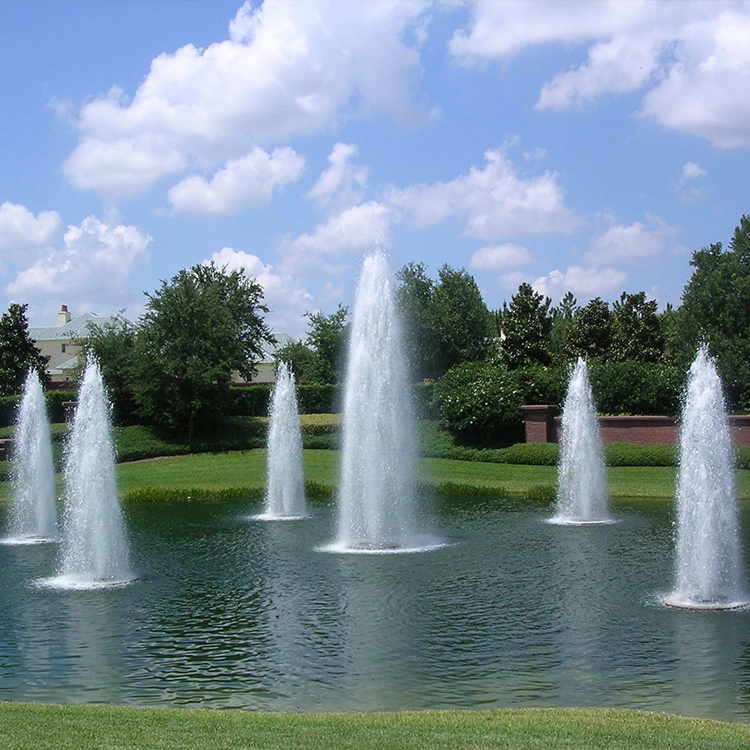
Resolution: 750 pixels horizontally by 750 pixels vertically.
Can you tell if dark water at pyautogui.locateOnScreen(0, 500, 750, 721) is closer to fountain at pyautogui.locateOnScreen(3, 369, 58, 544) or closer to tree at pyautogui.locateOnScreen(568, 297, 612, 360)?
fountain at pyautogui.locateOnScreen(3, 369, 58, 544)

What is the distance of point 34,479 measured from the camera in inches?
1083

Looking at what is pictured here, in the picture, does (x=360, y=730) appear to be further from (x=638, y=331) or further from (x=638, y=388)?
(x=638, y=331)

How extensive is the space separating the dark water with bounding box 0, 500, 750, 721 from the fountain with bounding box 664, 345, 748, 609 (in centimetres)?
77

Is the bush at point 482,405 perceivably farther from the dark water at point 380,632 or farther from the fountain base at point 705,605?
the fountain base at point 705,605

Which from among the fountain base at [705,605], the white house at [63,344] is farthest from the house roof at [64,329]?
the fountain base at [705,605]

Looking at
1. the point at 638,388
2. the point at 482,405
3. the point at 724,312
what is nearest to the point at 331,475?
the point at 482,405

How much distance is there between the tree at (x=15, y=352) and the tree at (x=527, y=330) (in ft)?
105

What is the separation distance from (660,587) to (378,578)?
531cm

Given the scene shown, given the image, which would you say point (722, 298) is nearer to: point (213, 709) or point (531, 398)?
point (531, 398)

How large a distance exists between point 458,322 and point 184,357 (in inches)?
1077

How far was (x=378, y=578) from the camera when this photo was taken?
18828 millimetres

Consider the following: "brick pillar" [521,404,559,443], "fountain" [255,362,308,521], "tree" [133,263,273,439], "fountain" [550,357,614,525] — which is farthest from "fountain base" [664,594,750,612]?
"tree" [133,263,273,439]

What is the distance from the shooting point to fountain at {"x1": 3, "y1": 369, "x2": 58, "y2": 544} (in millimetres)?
26859

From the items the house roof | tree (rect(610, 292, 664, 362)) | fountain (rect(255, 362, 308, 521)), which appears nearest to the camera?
fountain (rect(255, 362, 308, 521))
